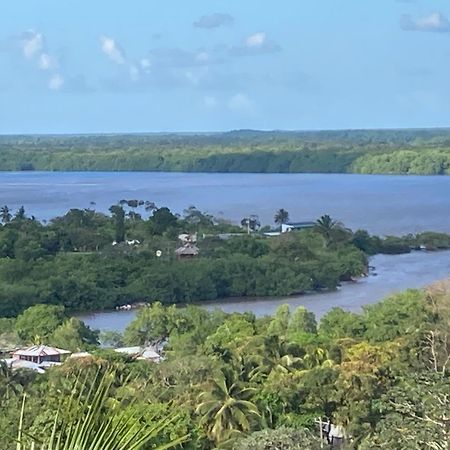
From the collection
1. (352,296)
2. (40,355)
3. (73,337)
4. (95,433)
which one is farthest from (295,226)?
(95,433)

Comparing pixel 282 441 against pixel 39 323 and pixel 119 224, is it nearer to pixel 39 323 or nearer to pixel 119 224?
pixel 39 323

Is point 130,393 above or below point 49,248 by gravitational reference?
above

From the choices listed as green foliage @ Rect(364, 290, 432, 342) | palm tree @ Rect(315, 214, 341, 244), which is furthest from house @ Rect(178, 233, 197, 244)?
green foliage @ Rect(364, 290, 432, 342)

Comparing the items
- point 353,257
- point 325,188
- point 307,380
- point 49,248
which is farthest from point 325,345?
point 325,188

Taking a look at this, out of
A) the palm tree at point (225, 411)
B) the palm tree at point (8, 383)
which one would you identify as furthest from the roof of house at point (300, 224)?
the palm tree at point (225, 411)

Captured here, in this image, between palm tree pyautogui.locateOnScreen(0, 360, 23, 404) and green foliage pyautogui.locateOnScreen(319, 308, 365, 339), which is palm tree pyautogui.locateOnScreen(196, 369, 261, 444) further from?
green foliage pyautogui.locateOnScreen(319, 308, 365, 339)

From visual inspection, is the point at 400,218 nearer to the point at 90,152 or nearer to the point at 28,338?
the point at 28,338

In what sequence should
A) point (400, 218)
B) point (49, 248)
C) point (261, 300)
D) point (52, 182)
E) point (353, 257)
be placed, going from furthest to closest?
point (52, 182) → point (400, 218) → point (49, 248) → point (353, 257) → point (261, 300)
